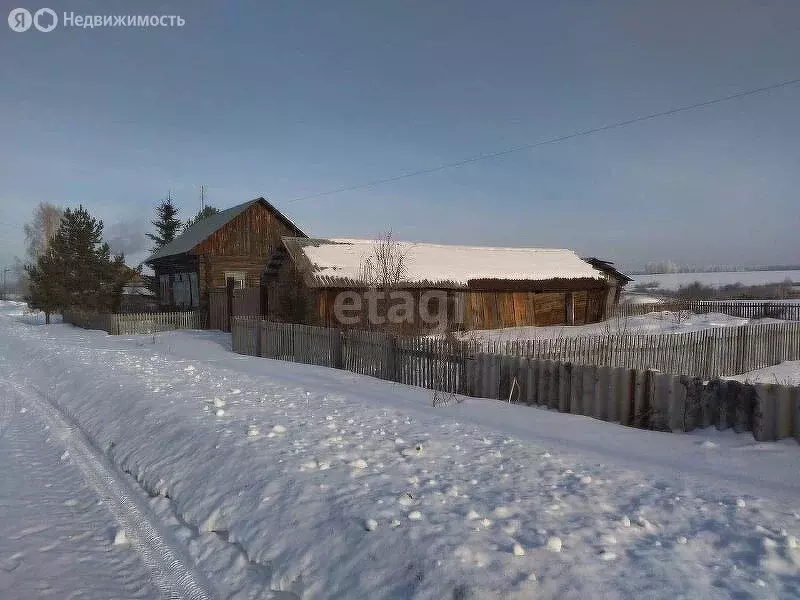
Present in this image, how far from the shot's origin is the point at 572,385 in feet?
26.8

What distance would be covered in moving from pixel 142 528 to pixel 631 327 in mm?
Result: 26524

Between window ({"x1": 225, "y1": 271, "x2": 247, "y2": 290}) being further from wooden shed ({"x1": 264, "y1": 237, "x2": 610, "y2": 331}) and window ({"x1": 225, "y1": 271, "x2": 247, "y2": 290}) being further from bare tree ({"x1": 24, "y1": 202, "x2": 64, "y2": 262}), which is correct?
bare tree ({"x1": 24, "y1": 202, "x2": 64, "y2": 262})

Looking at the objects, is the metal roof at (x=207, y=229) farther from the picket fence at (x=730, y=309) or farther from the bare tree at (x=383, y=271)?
the picket fence at (x=730, y=309)

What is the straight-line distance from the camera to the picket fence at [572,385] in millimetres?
6289

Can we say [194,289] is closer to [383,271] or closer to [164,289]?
[164,289]

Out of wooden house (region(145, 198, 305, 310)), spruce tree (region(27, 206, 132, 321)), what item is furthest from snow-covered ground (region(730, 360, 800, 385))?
spruce tree (region(27, 206, 132, 321))

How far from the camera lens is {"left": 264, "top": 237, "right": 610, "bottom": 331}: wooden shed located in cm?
2017

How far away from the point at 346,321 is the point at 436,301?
5.10 meters

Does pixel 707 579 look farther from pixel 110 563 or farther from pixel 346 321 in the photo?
pixel 346 321

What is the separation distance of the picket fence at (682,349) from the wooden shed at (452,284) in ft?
23.0

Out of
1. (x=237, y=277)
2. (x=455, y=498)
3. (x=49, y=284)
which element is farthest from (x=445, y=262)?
(x=49, y=284)

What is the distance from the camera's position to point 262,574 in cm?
380

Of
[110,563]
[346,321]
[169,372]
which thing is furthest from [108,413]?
[346,321]

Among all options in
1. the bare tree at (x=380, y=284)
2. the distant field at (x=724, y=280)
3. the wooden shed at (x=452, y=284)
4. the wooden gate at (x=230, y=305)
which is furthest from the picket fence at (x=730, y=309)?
the distant field at (x=724, y=280)
